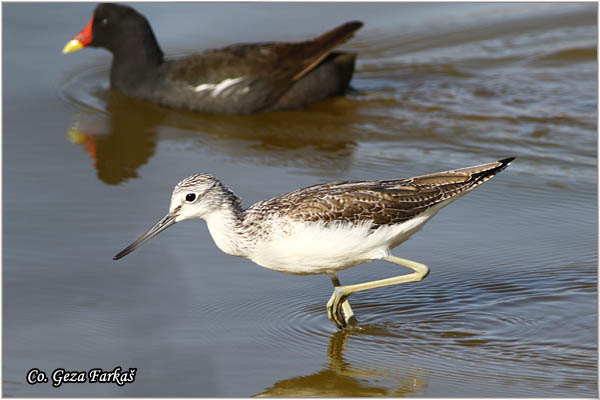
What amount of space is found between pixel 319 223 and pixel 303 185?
8.65 feet

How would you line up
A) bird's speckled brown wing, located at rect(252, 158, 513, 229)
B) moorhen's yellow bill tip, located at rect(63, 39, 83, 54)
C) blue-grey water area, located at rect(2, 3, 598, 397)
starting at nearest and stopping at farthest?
blue-grey water area, located at rect(2, 3, 598, 397) → bird's speckled brown wing, located at rect(252, 158, 513, 229) → moorhen's yellow bill tip, located at rect(63, 39, 83, 54)

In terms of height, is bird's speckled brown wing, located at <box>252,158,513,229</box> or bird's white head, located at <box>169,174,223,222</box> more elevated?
bird's white head, located at <box>169,174,223,222</box>

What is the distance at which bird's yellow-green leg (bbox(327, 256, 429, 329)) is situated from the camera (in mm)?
5930

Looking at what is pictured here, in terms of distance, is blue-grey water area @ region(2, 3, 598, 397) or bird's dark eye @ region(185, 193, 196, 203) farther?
bird's dark eye @ region(185, 193, 196, 203)

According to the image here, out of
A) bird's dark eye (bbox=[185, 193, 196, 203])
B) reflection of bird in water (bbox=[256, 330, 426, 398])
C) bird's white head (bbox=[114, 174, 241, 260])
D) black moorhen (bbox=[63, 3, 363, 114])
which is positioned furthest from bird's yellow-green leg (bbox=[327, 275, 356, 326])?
black moorhen (bbox=[63, 3, 363, 114])

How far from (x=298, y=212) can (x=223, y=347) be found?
93 cm

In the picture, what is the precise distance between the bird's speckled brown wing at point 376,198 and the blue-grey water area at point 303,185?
698mm

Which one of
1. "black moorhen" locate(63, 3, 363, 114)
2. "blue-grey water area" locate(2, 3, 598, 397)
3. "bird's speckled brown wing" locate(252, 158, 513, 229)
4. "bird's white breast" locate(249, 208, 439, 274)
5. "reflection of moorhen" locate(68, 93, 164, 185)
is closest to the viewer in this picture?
"blue-grey water area" locate(2, 3, 598, 397)

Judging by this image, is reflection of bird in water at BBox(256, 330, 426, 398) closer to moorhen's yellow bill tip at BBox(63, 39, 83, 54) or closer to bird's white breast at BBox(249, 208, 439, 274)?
bird's white breast at BBox(249, 208, 439, 274)

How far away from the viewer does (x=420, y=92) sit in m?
11.2

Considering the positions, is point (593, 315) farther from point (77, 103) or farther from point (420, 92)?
point (77, 103)

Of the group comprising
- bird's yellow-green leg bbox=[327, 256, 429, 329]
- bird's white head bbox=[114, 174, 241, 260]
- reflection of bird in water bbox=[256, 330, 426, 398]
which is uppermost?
bird's white head bbox=[114, 174, 241, 260]

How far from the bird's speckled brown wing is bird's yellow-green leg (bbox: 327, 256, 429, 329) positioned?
0.30 meters

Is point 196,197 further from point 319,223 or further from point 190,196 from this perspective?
point 319,223
